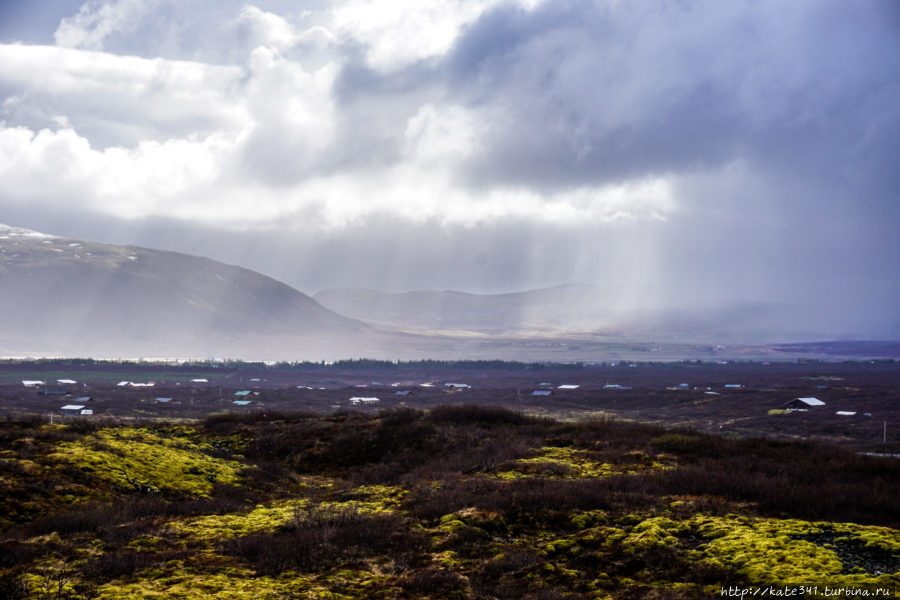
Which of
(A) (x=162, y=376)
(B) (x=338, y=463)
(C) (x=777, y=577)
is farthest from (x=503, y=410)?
(A) (x=162, y=376)

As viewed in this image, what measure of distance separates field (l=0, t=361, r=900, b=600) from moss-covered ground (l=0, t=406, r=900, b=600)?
0.18 feet

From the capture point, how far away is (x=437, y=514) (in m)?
12.6

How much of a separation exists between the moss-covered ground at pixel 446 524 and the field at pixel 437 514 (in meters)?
0.06

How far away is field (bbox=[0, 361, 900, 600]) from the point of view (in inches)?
350

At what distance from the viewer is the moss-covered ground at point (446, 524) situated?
884 cm

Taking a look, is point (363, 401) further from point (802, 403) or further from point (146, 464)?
point (146, 464)

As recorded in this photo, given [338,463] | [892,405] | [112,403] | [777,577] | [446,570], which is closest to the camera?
[777,577]

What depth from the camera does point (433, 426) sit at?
28.1 m

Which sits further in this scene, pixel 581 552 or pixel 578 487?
pixel 578 487

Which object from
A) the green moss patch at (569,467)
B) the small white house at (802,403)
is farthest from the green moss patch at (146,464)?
the small white house at (802,403)

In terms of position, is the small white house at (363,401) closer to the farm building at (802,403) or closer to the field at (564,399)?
the field at (564,399)

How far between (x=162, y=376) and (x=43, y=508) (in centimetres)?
17647

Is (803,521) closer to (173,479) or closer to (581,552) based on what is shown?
(581,552)

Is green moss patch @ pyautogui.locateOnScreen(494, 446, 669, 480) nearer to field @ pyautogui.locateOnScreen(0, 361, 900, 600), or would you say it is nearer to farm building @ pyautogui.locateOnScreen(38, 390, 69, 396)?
field @ pyautogui.locateOnScreen(0, 361, 900, 600)
